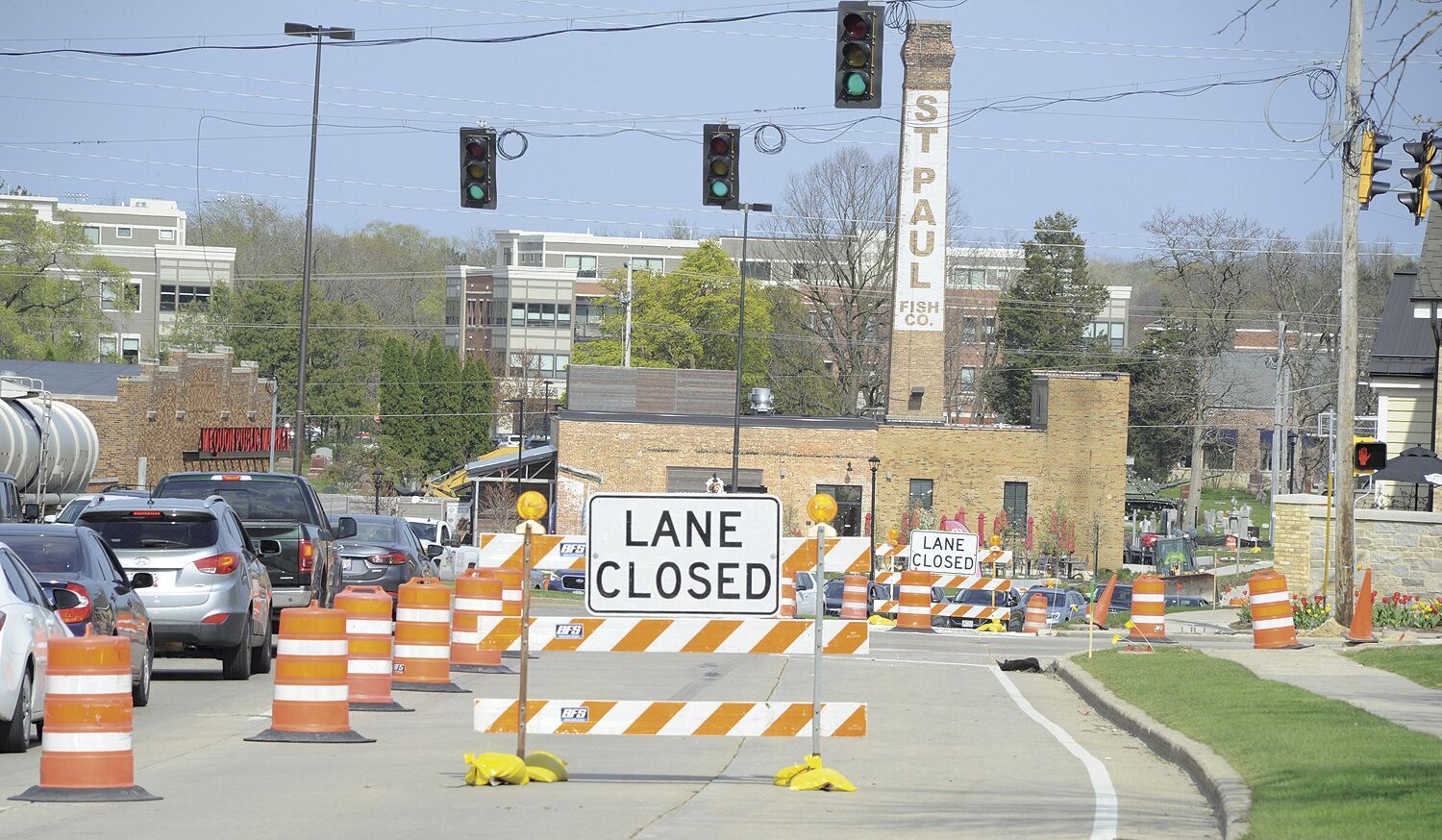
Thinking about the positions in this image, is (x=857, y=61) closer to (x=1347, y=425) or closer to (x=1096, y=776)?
(x=1096, y=776)

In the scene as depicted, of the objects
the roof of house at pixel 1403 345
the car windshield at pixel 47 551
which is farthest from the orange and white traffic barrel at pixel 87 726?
the roof of house at pixel 1403 345

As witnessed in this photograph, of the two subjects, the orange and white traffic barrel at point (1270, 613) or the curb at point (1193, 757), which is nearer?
the curb at point (1193, 757)

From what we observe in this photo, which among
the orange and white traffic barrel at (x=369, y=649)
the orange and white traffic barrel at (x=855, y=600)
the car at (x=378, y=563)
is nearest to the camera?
the orange and white traffic barrel at (x=369, y=649)

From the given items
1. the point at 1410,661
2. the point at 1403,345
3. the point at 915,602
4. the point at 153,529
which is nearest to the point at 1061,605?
the point at 1403,345

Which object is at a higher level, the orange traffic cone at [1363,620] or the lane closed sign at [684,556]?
the lane closed sign at [684,556]

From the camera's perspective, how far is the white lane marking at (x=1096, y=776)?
376 inches

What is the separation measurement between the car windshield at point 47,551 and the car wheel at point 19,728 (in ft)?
7.60

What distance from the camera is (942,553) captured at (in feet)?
108

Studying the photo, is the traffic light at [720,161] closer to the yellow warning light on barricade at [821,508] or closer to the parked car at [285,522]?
the parked car at [285,522]

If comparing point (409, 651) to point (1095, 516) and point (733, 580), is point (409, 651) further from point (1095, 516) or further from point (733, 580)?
point (1095, 516)

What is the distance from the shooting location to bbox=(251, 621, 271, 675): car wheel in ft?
61.2

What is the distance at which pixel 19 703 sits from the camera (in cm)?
1209

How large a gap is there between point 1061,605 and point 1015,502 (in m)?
25.5

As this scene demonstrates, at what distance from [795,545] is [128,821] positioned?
4017 mm
